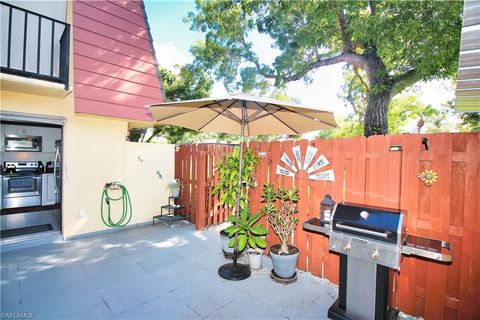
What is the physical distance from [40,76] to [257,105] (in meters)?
3.54

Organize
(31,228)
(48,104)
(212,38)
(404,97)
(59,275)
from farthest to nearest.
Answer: (404,97), (212,38), (31,228), (48,104), (59,275)

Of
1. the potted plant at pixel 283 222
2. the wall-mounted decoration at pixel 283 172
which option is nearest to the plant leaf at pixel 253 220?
the potted plant at pixel 283 222

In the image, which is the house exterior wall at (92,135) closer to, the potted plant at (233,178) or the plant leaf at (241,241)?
the potted plant at (233,178)

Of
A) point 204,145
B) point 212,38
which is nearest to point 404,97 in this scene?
point 212,38

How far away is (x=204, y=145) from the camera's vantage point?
18.1ft

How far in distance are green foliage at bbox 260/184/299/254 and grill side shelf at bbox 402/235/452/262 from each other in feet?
4.64

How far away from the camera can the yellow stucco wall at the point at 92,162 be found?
4419 millimetres

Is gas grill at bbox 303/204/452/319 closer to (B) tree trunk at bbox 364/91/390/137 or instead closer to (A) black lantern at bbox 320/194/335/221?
(A) black lantern at bbox 320/194/335/221

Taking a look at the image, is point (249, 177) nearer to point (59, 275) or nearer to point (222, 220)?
point (222, 220)

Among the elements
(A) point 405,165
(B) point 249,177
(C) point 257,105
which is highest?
(C) point 257,105

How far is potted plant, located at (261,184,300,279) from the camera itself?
10.3ft

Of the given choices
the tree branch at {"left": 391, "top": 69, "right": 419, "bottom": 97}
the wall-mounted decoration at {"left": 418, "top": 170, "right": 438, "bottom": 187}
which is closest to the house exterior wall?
the wall-mounted decoration at {"left": 418, "top": 170, "right": 438, "bottom": 187}

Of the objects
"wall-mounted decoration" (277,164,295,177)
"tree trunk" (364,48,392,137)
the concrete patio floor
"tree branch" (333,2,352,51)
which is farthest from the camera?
"tree trunk" (364,48,392,137)

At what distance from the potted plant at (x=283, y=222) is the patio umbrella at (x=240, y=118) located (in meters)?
0.49
